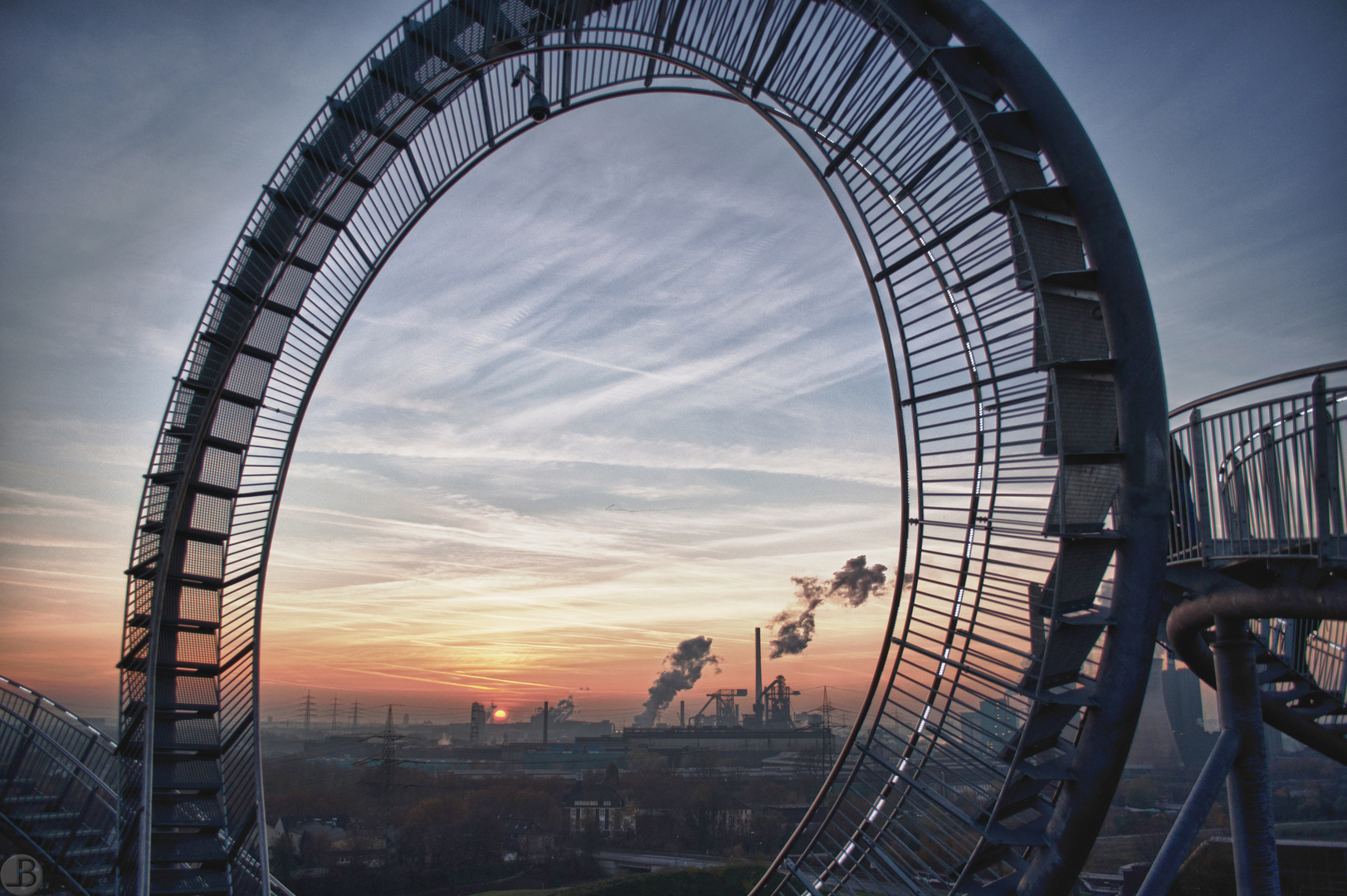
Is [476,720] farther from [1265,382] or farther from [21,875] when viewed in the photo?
[1265,382]

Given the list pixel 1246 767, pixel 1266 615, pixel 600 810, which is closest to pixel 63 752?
pixel 1246 767

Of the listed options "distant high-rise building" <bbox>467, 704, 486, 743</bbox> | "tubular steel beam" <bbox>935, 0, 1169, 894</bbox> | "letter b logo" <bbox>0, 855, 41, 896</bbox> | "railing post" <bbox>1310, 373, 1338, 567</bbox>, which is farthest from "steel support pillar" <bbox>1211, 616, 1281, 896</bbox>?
"distant high-rise building" <bbox>467, 704, 486, 743</bbox>

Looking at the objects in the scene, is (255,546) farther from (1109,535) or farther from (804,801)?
(804,801)

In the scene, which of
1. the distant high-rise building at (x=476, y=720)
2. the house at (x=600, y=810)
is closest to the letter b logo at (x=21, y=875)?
the house at (x=600, y=810)

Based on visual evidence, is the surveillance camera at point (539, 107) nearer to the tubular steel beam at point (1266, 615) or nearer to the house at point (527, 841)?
the tubular steel beam at point (1266, 615)

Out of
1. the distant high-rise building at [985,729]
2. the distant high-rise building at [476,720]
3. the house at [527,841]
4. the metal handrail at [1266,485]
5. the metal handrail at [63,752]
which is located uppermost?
the metal handrail at [1266,485]

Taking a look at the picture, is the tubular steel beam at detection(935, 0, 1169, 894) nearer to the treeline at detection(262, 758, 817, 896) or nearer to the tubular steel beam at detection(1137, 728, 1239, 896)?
the tubular steel beam at detection(1137, 728, 1239, 896)
